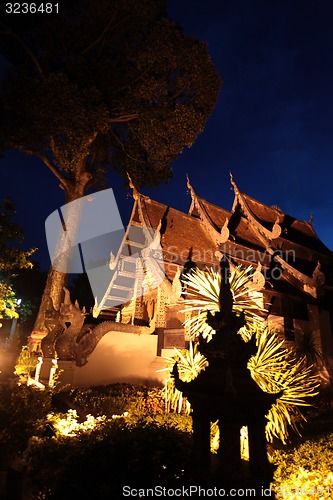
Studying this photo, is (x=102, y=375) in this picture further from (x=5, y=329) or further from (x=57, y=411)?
(x=5, y=329)

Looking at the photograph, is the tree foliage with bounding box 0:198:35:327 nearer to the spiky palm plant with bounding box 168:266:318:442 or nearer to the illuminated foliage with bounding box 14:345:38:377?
the illuminated foliage with bounding box 14:345:38:377

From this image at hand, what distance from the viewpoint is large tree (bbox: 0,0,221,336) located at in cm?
1232

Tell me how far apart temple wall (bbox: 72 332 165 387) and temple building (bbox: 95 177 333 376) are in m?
0.53

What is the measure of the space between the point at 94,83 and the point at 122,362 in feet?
38.7

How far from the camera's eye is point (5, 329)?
40.9m

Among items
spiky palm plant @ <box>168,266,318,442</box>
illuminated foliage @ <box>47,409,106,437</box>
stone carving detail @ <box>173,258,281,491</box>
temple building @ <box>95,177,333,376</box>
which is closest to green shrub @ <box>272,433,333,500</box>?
spiky palm plant @ <box>168,266,318,442</box>

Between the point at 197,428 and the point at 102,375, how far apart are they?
26.5ft

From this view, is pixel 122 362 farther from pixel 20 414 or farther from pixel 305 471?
pixel 305 471

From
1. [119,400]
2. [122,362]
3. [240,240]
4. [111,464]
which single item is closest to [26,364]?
[122,362]

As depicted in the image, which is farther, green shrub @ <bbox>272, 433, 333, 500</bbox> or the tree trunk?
the tree trunk

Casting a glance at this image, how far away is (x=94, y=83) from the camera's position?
44.1ft

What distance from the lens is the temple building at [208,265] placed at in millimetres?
12297

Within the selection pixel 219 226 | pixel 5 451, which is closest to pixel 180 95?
pixel 219 226

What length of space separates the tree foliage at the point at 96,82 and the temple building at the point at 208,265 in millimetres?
3338
